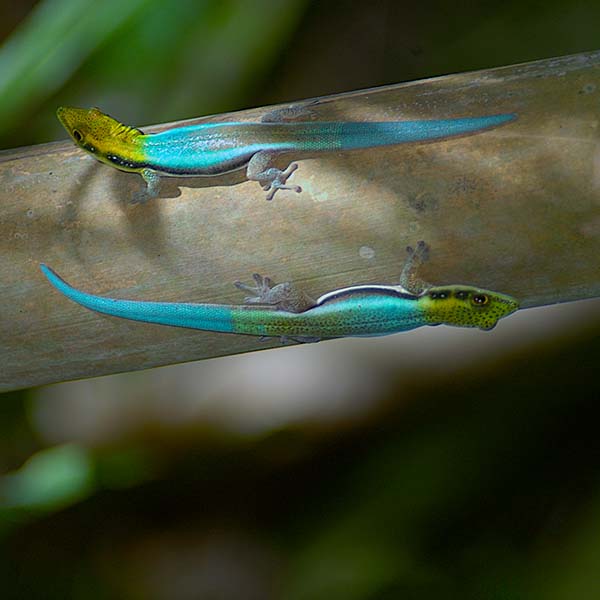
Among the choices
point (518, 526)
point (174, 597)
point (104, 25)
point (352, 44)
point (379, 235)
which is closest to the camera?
point (379, 235)

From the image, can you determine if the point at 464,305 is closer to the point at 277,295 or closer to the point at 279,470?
the point at 277,295

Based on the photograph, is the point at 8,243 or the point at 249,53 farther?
the point at 249,53

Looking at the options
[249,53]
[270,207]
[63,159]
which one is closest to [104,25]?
[249,53]

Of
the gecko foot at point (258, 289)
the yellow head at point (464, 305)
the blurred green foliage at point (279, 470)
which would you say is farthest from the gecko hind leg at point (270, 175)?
the blurred green foliage at point (279, 470)

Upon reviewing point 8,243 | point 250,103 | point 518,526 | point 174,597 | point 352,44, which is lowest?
point 174,597

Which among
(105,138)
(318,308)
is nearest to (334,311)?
(318,308)

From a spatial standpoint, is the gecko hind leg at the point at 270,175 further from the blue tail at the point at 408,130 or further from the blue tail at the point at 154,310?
the blue tail at the point at 154,310

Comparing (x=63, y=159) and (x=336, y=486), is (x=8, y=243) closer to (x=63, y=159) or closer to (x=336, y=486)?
(x=63, y=159)
